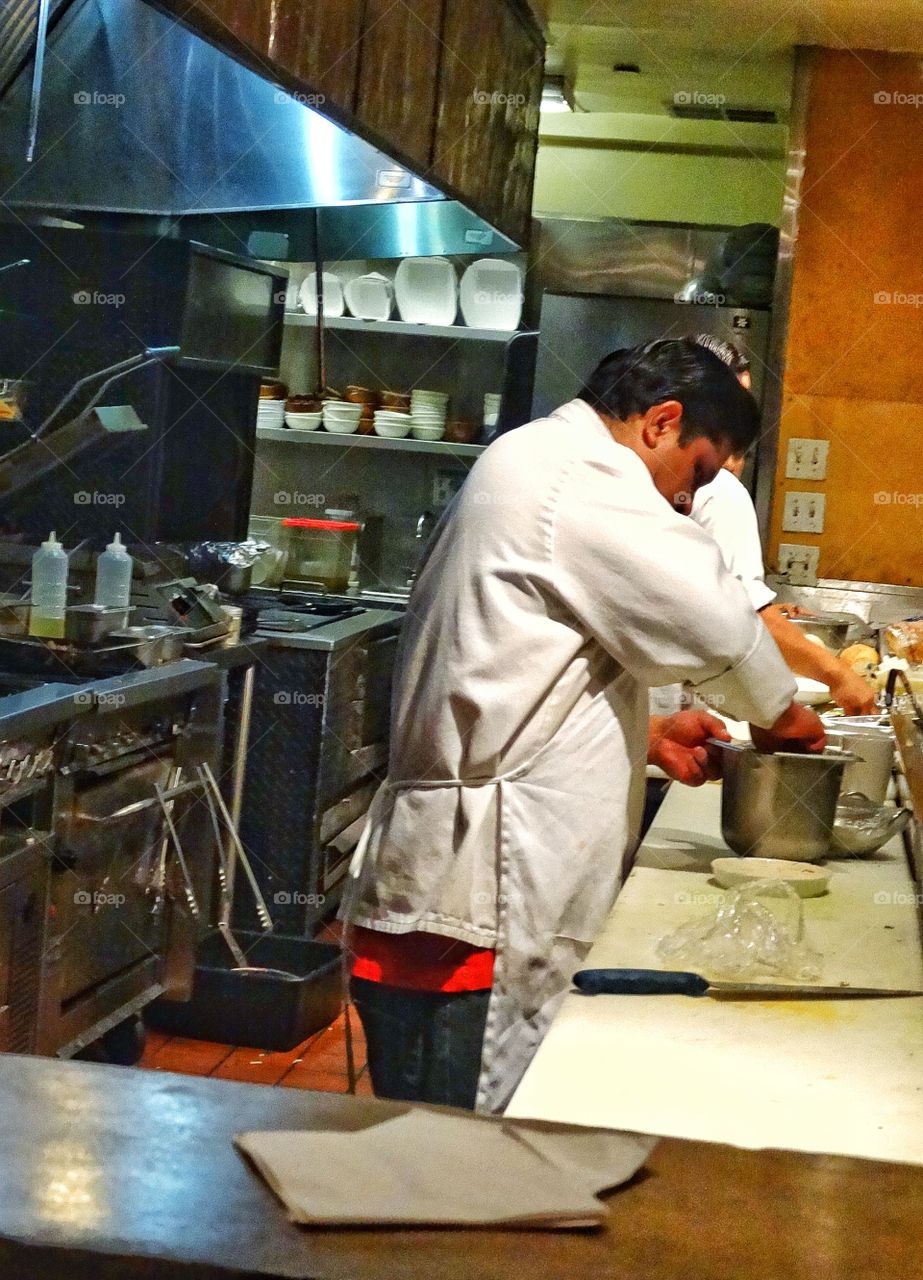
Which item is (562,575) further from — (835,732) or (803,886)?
(835,732)

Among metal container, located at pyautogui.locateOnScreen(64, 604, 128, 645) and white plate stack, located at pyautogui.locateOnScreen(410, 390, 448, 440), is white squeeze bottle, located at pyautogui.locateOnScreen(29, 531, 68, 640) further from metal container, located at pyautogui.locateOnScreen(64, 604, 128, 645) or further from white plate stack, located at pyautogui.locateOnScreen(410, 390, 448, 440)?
white plate stack, located at pyautogui.locateOnScreen(410, 390, 448, 440)

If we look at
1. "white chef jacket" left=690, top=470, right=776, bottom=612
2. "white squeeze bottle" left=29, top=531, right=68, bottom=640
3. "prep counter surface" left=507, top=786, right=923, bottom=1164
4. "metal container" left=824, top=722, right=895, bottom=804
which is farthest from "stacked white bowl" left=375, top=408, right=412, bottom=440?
"prep counter surface" left=507, top=786, right=923, bottom=1164

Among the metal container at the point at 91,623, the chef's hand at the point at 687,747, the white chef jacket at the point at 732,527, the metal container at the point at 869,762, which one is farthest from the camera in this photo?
the white chef jacket at the point at 732,527

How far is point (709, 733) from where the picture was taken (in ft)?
8.25

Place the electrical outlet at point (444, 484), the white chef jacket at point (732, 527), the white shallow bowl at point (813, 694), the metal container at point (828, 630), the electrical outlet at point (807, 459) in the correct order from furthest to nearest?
the electrical outlet at point (444, 484) < the electrical outlet at point (807, 459) < the metal container at point (828, 630) < the white chef jacket at point (732, 527) < the white shallow bowl at point (813, 694)

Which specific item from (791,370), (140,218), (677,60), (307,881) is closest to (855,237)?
(791,370)

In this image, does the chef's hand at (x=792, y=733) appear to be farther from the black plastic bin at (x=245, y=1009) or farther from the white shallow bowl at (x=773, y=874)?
the black plastic bin at (x=245, y=1009)

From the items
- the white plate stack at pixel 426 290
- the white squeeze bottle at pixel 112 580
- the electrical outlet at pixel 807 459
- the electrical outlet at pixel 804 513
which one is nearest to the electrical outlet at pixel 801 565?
the electrical outlet at pixel 804 513

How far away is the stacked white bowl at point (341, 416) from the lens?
6.32 m

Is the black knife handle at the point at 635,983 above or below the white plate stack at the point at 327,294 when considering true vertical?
below

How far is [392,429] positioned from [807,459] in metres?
1.80

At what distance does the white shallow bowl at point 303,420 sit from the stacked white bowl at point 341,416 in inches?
1.4

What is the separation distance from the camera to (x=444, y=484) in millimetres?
6551

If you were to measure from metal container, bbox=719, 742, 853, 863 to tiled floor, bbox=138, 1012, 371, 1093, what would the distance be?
1.72 m
